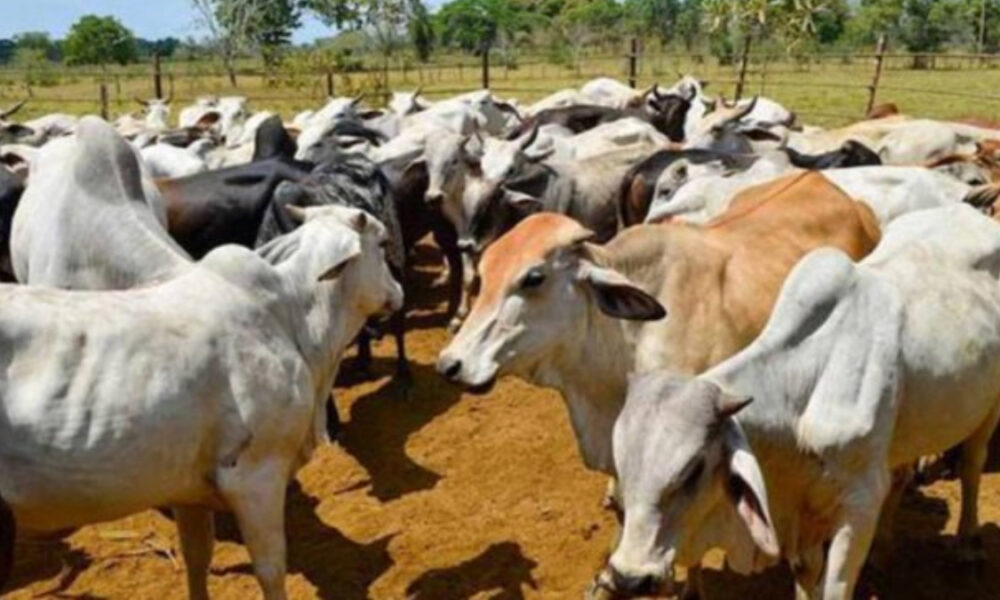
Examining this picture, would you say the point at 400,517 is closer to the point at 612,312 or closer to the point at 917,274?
the point at 612,312

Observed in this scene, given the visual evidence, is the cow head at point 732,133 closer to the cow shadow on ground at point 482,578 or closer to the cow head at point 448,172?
the cow head at point 448,172

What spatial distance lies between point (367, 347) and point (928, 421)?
13.4ft

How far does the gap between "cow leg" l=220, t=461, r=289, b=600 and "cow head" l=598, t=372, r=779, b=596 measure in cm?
120

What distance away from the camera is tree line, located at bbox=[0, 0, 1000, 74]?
84.4 ft

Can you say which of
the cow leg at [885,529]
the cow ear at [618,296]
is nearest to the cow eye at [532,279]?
the cow ear at [618,296]

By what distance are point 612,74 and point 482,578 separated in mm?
31594

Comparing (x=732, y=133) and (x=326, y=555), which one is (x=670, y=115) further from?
(x=326, y=555)

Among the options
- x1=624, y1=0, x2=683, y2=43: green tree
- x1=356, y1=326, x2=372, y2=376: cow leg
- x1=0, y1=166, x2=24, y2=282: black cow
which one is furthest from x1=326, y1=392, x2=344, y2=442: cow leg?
x1=624, y1=0, x2=683, y2=43: green tree

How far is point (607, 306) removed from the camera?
11.0 ft

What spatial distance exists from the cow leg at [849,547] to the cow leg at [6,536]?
95.4 inches

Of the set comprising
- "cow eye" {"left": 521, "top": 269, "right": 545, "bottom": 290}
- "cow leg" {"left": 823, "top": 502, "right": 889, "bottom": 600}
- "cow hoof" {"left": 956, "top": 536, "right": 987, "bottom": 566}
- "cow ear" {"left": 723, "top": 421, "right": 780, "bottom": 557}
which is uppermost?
"cow eye" {"left": 521, "top": 269, "right": 545, "bottom": 290}

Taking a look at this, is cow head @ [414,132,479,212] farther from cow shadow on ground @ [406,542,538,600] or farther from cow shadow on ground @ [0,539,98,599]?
cow shadow on ground @ [0,539,98,599]

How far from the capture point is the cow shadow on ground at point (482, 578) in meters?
4.21

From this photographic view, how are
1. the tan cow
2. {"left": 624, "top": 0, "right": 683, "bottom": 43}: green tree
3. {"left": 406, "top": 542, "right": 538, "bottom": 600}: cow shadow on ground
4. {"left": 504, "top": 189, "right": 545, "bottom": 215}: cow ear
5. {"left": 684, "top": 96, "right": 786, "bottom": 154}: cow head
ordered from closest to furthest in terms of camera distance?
the tan cow → {"left": 406, "top": 542, "right": 538, "bottom": 600}: cow shadow on ground → {"left": 504, "top": 189, "right": 545, "bottom": 215}: cow ear → {"left": 684, "top": 96, "right": 786, "bottom": 154}: cow head → {"left": 624, "top": 0, "right": 683, "bottom": 43}: green tree
